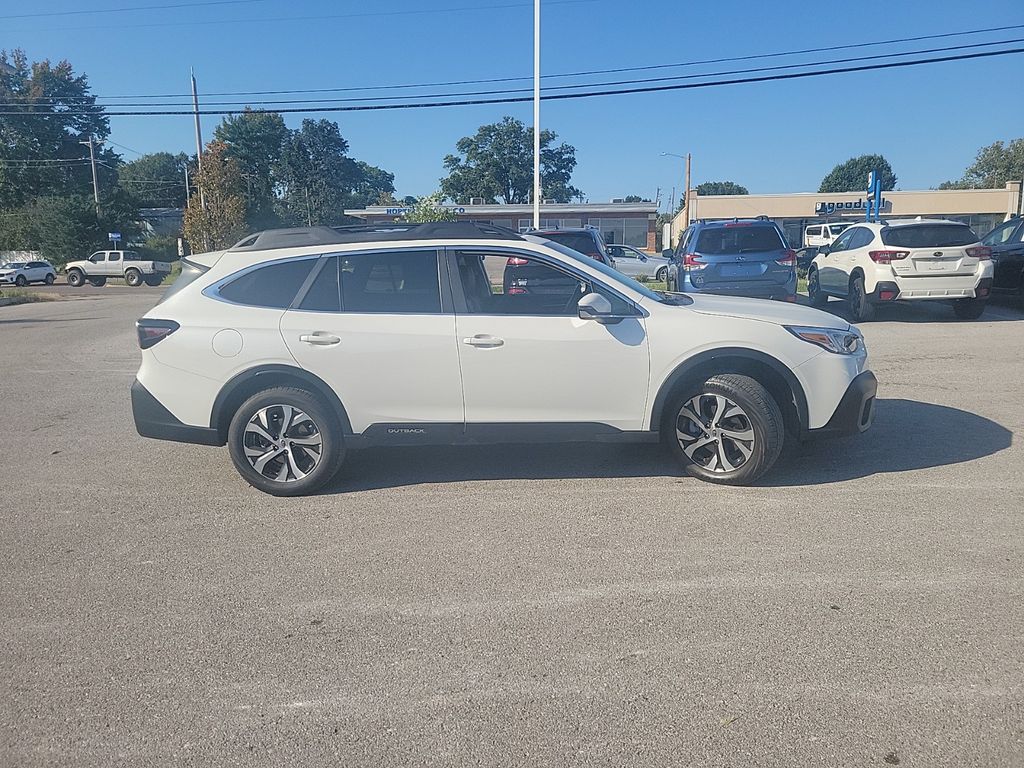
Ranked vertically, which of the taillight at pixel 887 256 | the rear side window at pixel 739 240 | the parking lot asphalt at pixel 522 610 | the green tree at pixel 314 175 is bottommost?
the parking lot asphalt at pixel 522 610

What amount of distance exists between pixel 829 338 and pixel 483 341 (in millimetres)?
2293

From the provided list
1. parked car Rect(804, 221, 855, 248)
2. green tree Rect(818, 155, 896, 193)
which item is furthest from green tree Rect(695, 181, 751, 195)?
parked car Rect(804, 221, 855, 248)

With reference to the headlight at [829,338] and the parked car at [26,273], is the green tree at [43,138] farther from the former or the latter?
the headlight at [829,338]

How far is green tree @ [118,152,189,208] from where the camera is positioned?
10231cm

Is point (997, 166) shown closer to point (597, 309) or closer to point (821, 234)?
point (821, 234)

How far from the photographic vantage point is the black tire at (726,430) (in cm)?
493

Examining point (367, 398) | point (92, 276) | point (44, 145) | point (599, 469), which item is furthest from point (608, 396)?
point (44, 145)

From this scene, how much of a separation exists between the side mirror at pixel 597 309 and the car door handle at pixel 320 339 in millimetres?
1614

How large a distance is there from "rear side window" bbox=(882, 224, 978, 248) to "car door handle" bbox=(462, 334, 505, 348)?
31.9ft

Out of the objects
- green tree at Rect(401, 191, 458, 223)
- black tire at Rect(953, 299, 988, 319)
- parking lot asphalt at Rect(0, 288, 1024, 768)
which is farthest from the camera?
green tree at Rect(401, 191, 458, 223)

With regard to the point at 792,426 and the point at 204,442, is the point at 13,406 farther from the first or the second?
the point at 792,426

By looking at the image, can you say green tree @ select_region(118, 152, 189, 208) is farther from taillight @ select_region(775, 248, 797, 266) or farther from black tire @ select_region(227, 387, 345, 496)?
black tire @ select_region(227, 387, 345, 496)

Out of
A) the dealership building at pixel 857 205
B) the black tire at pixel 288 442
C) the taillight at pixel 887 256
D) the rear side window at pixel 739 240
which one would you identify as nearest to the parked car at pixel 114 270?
the rear side window at pixel 739 240

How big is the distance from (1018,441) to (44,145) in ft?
276
